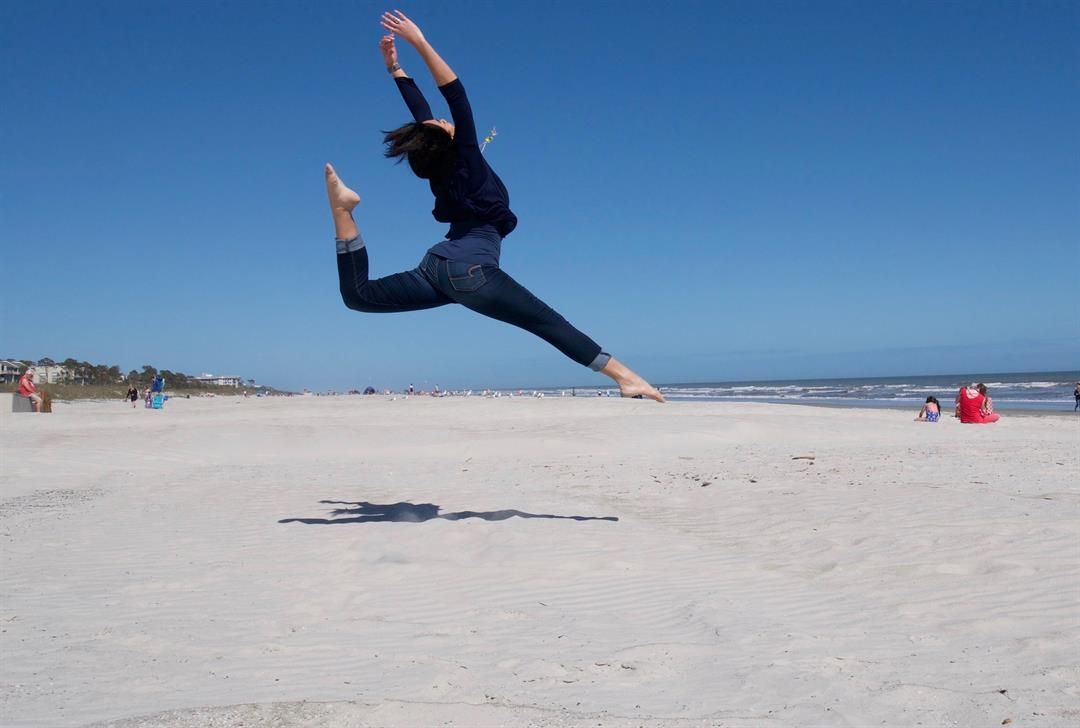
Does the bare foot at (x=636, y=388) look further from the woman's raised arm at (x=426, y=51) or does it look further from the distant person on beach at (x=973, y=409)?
the distant person on beach at (x=973, y=409)

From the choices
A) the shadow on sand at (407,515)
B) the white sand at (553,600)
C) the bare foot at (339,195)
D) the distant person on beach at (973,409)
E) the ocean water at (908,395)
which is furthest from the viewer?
the ocean water at (908,395)

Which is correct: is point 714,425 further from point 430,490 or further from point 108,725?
point 108,725

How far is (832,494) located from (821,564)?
2967mm

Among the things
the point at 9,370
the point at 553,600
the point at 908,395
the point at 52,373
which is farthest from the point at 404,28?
the point at 9,370

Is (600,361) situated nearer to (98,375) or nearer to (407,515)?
(407,515)

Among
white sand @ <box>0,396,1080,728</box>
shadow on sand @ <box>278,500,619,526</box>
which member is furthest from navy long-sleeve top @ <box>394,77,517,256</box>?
shadow on sand @ <box>278,500,619,526</box>

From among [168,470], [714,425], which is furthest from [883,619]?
[714,425]

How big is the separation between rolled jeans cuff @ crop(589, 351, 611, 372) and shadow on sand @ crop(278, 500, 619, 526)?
241 centimetres

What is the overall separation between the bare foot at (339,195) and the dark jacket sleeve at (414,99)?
0.76 m

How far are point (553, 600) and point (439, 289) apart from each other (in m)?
2.04

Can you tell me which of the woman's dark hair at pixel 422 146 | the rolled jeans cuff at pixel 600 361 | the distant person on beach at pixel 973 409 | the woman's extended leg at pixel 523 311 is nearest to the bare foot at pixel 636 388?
the woman's extended leg at pixel 523 311

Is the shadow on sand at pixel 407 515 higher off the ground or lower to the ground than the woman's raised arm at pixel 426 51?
lower

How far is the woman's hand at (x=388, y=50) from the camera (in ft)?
18.4

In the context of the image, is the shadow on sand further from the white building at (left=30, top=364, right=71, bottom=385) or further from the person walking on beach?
the white building at (left=30, top=364, right=71, bottom=385)
